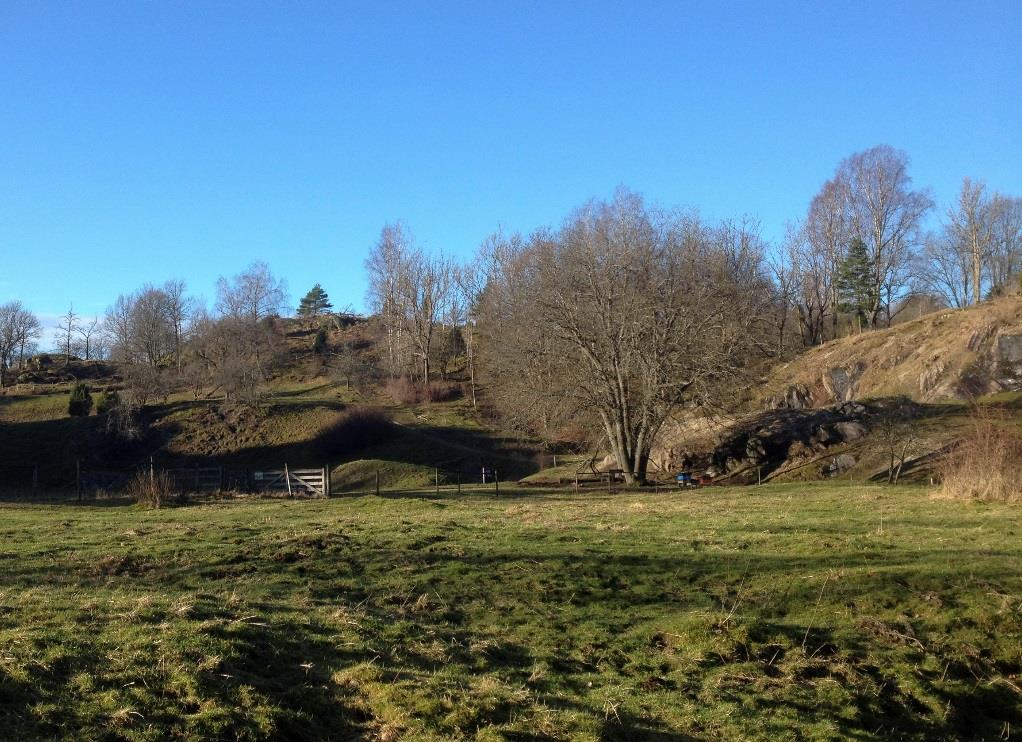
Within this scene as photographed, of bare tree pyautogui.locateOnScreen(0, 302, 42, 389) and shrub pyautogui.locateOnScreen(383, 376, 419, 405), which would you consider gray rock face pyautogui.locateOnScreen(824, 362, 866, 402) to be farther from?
bare tree pyautogui.locateOnScreen(0, 302, 42, 389)

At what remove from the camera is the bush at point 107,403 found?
57.8 m

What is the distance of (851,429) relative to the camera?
34.6m

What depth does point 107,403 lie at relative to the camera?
5912 cm

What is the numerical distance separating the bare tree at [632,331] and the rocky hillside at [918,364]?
35.6 feet

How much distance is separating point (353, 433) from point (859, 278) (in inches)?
1542

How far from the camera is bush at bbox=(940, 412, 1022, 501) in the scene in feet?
63.4

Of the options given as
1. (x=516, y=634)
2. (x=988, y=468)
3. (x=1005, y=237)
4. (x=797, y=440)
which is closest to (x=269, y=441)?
(x=797, y=440)

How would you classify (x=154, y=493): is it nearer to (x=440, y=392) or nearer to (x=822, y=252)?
(x=440, y=392)

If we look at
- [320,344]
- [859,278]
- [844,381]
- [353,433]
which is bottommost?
[353,433]

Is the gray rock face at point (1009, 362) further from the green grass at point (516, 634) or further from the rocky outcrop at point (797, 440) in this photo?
the green grass at point (516, 634)

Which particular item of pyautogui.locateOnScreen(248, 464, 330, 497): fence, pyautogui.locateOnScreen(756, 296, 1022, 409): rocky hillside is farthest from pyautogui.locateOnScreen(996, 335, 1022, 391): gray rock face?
pyautogui.locateOnScreen(248, 464, 330, 497): fence

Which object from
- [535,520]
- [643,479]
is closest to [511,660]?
[535,520]

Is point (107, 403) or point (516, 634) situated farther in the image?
point (107, 403)

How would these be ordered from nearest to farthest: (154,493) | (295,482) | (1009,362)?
1. (154,493)
2. (295,482)
3. (1009,362)
